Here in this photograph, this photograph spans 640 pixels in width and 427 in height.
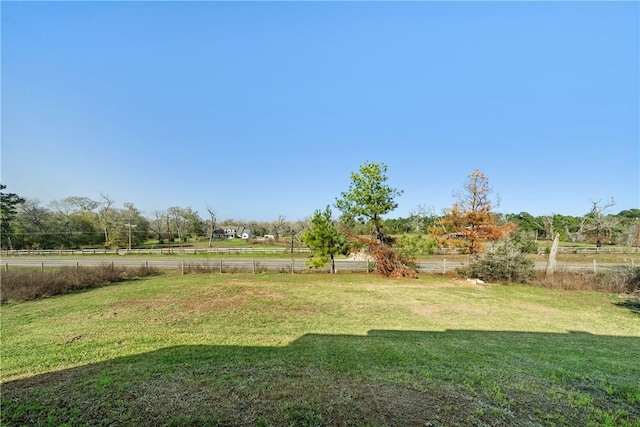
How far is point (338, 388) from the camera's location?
3.42 m

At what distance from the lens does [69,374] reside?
3.82 metres

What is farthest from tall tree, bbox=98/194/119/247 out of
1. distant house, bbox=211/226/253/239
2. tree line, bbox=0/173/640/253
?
distant house, bbox=211/226/253/239

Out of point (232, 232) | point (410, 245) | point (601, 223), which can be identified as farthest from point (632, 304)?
point (232, 232)

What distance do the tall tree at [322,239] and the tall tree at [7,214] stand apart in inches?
1326

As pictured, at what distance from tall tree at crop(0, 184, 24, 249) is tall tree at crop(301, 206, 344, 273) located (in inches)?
1326

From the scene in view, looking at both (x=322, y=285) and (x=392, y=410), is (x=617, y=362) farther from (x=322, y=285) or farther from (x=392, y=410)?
(x=322, y=285)

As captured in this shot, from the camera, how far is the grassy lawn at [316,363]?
2.88m

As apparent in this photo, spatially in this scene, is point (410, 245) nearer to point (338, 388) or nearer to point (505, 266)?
point (505, 266)

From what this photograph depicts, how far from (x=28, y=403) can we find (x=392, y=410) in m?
3.85

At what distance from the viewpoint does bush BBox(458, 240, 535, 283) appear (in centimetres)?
1358

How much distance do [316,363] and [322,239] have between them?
36.9 ft

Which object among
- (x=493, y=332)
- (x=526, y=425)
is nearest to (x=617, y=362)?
(x=493, y=332)

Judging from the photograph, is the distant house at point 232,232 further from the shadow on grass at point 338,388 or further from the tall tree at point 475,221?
the shadow on grass at point 338,388

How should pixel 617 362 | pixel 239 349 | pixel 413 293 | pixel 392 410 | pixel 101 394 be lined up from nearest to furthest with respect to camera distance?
pixel 392 410 → pixel 101 394 → pixel 617 362 → pixel 239 349 → pixel 413 293
